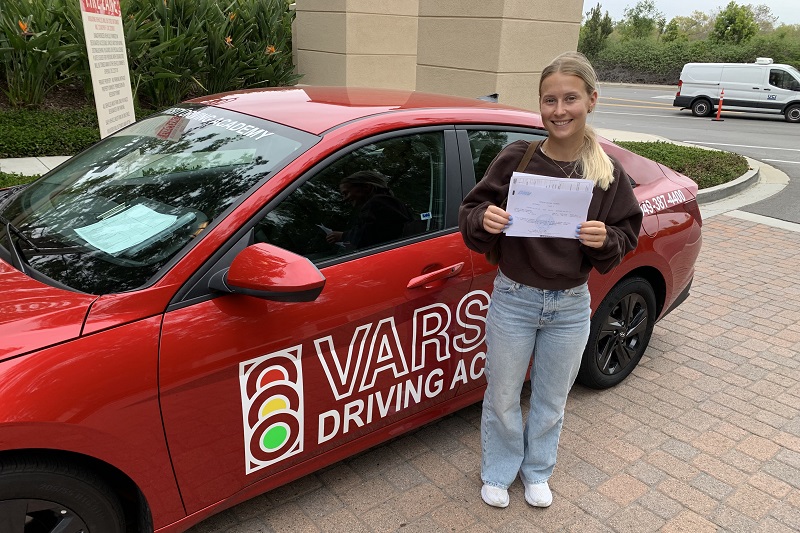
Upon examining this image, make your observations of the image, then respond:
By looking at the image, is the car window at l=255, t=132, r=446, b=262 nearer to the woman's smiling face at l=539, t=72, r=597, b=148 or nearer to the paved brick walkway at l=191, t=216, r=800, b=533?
the woman's smiling face at l=539, t=72, r=597, b=148

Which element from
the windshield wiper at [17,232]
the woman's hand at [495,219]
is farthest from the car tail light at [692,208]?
the windshield wiper at [17,232]

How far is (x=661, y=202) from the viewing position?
11.7ft

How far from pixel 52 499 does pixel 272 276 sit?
2.88 feet

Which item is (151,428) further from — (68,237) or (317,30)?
(317,30)

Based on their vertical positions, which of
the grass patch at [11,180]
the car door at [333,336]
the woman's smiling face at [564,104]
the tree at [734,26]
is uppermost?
the tree at [734,26]

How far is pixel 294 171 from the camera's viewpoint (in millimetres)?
2289

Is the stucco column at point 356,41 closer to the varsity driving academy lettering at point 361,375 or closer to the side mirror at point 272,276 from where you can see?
the varsity driving academy lettering at point 361,375

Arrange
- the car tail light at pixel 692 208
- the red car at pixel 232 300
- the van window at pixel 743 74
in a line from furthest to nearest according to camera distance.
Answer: the van window at pixel 743 74 < the car tail light at pixel 692 208 < the red car at pixel 232 300

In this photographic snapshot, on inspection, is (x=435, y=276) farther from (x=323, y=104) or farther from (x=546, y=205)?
(x=323, y=104)

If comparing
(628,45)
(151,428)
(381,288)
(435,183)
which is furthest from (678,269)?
(628,45)

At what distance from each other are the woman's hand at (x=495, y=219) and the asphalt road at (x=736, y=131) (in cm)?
713

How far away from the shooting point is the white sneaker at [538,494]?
2.72 m

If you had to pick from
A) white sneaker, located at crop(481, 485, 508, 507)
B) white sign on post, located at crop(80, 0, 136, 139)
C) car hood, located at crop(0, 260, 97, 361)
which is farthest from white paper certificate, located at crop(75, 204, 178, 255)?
white sign on post, located at crop(80, 0, 136, 139)

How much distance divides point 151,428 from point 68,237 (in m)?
0.82
